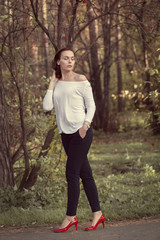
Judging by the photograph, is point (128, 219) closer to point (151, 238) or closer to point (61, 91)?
point (151, 238)

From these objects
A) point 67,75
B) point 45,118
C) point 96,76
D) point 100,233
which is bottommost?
point 100,233

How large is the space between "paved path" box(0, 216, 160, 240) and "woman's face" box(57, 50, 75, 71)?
192 centimetres

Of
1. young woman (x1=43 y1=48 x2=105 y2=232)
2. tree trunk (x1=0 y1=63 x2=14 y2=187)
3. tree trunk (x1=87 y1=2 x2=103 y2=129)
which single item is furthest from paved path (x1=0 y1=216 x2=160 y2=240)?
tree trunk (x1=87 y1=2 x2=103 y2=129)

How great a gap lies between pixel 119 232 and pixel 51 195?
2.15 m

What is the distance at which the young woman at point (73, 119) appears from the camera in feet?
14.1

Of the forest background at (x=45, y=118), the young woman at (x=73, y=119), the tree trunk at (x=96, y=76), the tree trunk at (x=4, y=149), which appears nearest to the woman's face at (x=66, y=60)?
the young woman at (x=73, y=119)

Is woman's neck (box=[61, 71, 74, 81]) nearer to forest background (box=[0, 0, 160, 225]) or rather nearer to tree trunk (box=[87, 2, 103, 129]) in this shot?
forest background (box=[0, 0, 160, 225])

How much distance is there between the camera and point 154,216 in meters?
5.12

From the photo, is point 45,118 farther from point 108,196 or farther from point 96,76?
point 96,76

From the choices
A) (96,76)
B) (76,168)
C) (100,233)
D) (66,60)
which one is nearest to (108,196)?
(100,233)

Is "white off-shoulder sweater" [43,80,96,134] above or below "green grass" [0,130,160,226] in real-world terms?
above

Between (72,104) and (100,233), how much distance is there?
151 centimetres

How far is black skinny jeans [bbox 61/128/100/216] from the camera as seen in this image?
14.2ft

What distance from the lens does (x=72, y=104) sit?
4.30 meters
